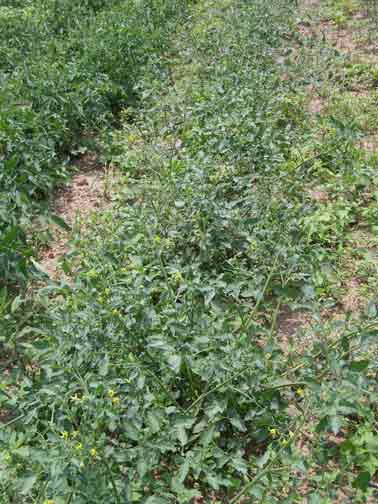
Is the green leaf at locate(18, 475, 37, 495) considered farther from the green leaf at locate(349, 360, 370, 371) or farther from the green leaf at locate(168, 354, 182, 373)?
the green leaf at locate(349, 360, 370, 371)

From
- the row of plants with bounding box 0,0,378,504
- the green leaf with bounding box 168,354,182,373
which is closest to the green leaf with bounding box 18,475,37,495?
the row of plants with bounding box 0,0,378,504

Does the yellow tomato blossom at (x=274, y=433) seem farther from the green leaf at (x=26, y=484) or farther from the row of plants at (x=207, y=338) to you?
the green leaf at (x=26, y=484)

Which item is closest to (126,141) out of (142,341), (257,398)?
(142,341)

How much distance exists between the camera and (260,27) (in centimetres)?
636

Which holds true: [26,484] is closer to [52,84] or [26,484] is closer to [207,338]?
[207,338]

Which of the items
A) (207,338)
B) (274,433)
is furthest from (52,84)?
(274,433)

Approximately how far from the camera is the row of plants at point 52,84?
3.89m

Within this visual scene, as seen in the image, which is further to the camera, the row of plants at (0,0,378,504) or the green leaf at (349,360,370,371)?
the row of plants at (0,0,378,504)

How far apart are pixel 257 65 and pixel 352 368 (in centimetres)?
405

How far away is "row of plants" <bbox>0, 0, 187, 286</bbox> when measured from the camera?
3.89 metres

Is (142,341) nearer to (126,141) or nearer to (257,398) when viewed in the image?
(257,398)

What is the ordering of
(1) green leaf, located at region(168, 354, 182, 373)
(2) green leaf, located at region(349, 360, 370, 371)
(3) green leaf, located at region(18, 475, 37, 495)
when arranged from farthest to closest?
1. (1) green leaf, located at region(168, 354, 182, 373)
2. (3) green leaf, located at region(18, 475, 37, 495)
3. (2) green leaf, located at region(349, 360, 370, 371)

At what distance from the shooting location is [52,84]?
196 inches

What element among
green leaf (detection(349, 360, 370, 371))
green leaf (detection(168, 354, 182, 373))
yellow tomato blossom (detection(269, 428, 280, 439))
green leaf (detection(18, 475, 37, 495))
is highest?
green leaf (detection(349, 360, 370, 371))
